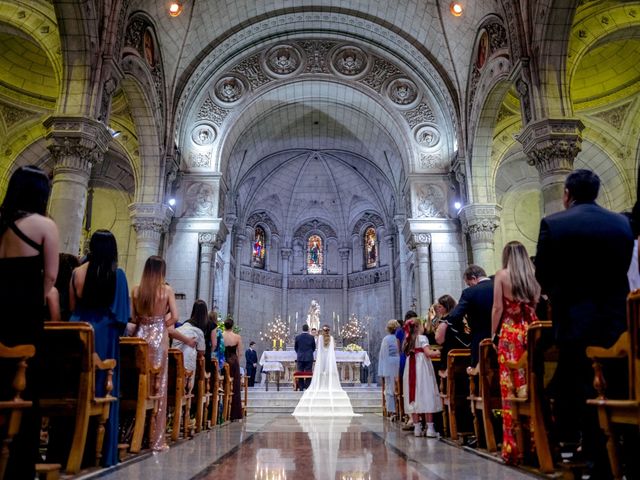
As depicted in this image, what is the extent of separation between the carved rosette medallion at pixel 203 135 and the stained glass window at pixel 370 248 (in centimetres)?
1246

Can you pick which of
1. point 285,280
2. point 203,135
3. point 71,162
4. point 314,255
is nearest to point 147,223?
point 203,135

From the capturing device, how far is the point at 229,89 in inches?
628

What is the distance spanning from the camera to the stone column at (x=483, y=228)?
13.6m

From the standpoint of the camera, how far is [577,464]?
9.57 feet

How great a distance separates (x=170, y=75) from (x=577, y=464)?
553 inches

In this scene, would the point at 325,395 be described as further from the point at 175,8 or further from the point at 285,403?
the point at 175,8

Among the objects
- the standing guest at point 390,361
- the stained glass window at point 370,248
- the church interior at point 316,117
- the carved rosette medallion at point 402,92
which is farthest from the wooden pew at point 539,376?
the stained glass window at point 370,248

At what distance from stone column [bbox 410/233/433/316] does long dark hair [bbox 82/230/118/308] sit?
39.2 ft

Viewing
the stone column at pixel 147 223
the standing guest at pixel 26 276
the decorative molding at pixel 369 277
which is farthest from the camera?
the decorative molding at pixel 369 277

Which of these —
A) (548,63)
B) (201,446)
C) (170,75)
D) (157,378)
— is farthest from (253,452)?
(170,75)

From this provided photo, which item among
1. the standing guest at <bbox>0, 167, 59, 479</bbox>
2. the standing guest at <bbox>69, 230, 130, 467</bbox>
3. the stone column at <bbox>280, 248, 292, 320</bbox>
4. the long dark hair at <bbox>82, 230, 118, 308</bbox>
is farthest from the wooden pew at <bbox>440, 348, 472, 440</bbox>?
the stone column at <bbox>280, 248, 292, 320</bbox>

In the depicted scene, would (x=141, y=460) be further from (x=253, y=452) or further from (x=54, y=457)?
(x=253, y=452)

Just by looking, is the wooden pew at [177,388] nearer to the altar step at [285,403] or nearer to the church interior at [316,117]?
the church interior at [316,117]

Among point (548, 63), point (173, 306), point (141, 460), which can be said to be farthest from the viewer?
point (548, 63)
